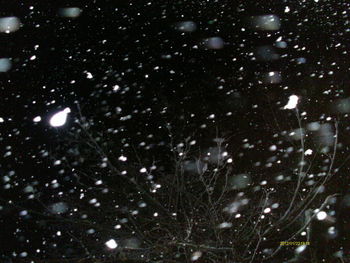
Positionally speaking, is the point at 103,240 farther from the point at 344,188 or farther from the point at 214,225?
the point at 344,188

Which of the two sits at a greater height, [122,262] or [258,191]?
[122,262]

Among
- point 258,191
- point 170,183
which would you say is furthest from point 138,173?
point 258,191

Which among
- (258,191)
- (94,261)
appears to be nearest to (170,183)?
(94,261)

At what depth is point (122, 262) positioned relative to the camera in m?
6.46

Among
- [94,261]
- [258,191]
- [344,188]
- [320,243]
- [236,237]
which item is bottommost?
[320,243]

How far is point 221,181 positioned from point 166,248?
3.83 m

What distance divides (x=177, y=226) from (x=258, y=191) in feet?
12.1

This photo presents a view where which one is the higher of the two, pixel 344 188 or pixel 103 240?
pixel 103 240

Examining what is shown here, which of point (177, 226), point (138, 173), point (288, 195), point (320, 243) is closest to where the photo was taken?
point (177, 226)

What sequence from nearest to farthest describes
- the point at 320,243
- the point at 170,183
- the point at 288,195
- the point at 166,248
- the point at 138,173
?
the point at 166,248, the point at 170,183, the point at 138,173, the point at 288,195, the point at 320,243

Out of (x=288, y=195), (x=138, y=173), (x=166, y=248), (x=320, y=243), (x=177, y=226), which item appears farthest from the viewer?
(x=320, y=243)

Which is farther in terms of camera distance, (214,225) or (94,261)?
(94,261)

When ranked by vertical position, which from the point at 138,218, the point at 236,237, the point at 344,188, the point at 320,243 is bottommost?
the point at 320,243

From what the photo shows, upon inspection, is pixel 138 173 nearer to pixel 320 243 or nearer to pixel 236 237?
pixel 236 237
